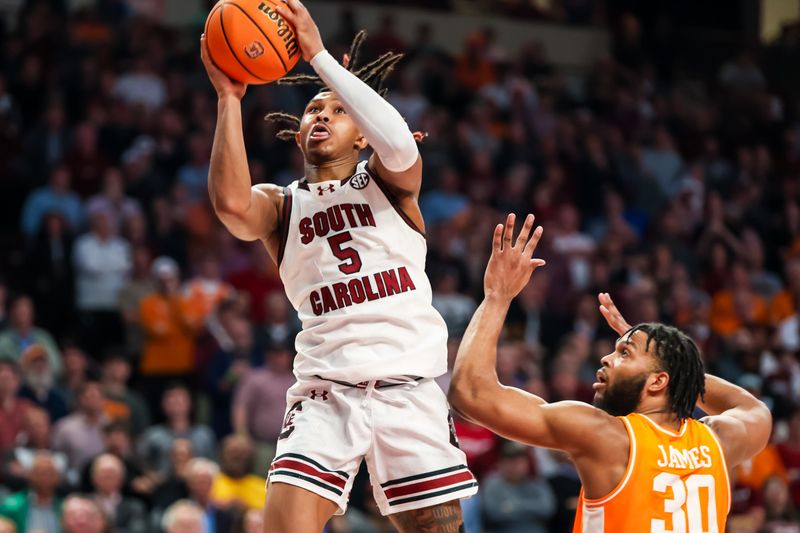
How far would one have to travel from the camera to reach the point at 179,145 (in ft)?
41.5

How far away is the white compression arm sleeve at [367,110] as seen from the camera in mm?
4516

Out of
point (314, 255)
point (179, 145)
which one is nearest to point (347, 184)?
point (314, 255)

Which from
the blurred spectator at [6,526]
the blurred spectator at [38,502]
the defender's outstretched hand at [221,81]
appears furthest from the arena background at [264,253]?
the defender's outstretched hand at [221,81]

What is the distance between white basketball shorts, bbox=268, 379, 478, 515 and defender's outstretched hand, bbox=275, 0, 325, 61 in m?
1.18

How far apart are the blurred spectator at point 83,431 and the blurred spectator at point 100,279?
62.3 inches

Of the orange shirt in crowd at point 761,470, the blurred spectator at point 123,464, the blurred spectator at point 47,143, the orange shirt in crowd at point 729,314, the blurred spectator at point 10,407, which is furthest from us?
the orange shirt in crowd at point 729,314

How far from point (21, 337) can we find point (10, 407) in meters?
0.93

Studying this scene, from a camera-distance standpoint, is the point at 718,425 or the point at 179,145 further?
the point at 179,145

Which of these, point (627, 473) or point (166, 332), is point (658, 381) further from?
point (166, 332)

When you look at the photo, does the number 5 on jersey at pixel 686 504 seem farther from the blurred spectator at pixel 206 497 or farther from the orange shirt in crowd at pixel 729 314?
the orange shirt in crowd at pixel 729 314

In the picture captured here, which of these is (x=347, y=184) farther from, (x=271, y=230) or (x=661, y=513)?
(x=661, y=513)

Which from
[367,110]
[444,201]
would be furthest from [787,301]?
[367,110]

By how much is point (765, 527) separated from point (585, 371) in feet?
6.89

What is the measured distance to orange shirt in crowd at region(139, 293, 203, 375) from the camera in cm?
1091
